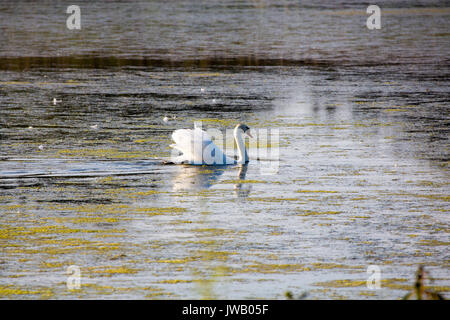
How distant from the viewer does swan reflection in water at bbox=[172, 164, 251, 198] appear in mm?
11269

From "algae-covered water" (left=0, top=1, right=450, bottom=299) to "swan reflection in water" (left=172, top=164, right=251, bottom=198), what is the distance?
43mm

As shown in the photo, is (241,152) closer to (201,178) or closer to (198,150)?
(198,150)

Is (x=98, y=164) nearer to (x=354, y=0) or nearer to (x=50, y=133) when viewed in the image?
(x=50, y=133)

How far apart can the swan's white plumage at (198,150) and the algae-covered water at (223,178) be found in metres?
0.17

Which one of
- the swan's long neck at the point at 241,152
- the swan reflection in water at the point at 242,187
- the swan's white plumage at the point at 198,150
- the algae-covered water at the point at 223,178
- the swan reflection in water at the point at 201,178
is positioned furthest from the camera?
the swan's long neck at the point at 241,152

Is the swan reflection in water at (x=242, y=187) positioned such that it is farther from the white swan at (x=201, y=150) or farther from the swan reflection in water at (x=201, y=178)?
the white swan at (x=201, y=150)

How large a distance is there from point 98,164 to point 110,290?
5.01 metres

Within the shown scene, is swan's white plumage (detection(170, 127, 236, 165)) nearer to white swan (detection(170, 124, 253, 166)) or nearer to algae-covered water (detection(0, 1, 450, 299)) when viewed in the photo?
white swan (detection(170, 124, 253, 166))

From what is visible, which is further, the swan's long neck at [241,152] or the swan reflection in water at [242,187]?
the swan's long neck at [241,152]

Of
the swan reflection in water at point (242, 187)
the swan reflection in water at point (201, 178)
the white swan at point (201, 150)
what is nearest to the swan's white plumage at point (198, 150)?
the white swan at point (201, 150)

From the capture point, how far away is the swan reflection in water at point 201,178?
37.0ft

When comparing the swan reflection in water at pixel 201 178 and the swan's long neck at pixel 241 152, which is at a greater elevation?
the swan's long neck at pixel 241 152

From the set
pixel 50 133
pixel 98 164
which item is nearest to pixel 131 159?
pixel 98 164

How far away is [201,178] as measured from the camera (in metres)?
11.8
